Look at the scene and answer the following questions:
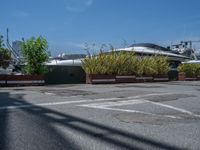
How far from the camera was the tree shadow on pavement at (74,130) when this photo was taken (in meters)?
6.46

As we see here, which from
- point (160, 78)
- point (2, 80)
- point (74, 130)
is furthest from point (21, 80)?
point (74, 130)

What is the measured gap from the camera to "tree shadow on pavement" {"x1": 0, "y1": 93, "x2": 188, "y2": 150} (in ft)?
21.2

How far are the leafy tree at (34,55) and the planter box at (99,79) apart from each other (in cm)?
423

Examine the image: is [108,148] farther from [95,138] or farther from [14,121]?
[14,121]

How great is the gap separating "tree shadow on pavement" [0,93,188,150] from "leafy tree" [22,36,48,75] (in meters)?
15.6

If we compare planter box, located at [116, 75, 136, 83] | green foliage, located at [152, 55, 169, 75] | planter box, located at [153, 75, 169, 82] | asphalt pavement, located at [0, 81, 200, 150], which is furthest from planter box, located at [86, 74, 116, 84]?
asphalt pavement, located at [0, 81, 200, 150]

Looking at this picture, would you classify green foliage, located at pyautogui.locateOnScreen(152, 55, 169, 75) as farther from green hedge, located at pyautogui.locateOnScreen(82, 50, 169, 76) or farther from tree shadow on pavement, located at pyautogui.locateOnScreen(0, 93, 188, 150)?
tree shadow on pavement, located at pyautogui.locateOnScreen(0, 93, 188, 150)

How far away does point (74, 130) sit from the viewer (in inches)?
303

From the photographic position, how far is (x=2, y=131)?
7.50m

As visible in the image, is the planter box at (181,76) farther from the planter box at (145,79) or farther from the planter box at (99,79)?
the planter box at (99,79)

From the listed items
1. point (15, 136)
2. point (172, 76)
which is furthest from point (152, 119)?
point (172, 76)

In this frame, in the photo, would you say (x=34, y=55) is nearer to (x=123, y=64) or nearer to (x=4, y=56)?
(x=4, y=56)

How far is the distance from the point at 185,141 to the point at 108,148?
156 centimetres

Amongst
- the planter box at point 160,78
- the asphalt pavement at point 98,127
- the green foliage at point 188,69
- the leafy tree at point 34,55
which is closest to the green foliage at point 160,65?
the planter box at point 160,78
